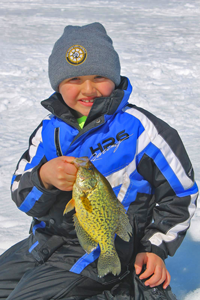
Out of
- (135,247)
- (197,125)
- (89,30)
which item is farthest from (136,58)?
(135,247)

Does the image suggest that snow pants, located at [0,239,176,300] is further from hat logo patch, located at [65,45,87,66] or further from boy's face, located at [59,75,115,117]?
hat logo patch, located at [65,45,87,66]

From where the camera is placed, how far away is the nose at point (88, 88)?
2.03 metres

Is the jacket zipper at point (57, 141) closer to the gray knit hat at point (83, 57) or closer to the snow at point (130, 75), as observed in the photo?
the gray knit hat at point (83, 57)

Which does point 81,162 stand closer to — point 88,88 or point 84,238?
point 84,238

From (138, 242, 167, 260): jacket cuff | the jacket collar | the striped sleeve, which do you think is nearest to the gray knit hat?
the jacket collar

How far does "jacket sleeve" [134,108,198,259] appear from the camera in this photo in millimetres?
2002

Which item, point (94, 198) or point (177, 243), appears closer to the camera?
point (94, 198)

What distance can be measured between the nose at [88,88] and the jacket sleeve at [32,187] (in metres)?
0.48

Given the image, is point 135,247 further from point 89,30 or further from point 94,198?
point 89,30

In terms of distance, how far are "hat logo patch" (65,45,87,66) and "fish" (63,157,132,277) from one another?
2.45 feet

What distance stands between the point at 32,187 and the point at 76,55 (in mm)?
852

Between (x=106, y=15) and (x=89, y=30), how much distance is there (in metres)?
11.6

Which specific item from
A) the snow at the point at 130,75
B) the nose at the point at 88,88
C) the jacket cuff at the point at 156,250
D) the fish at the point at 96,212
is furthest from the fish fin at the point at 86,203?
the snow at the point at 130,75

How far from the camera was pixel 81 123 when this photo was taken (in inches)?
89.4
